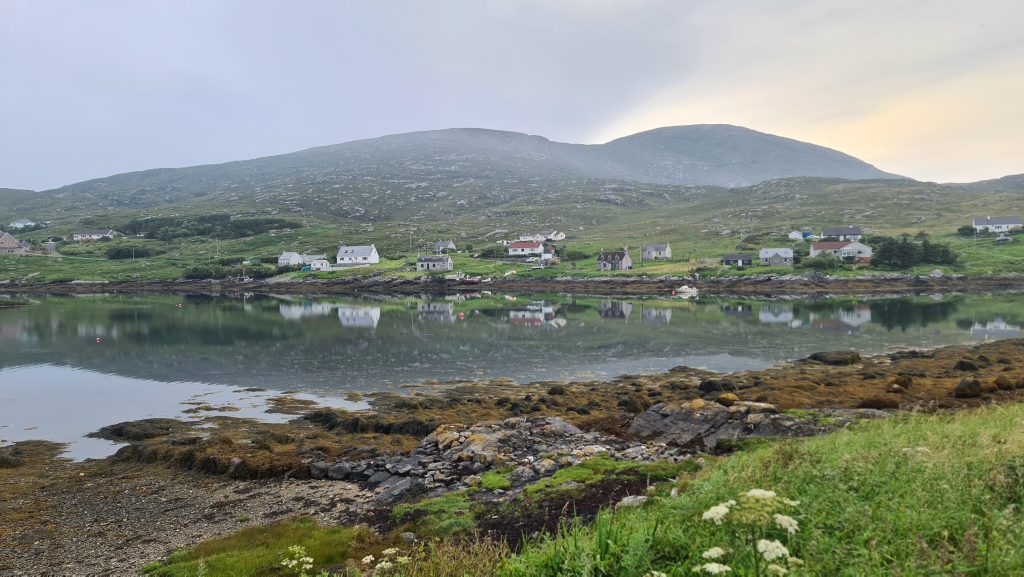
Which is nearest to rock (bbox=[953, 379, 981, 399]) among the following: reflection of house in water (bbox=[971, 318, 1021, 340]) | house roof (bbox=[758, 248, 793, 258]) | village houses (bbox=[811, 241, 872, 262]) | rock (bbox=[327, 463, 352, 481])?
rock (bbox=[327, 463, 352, 481])

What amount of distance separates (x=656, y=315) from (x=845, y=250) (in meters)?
77.2

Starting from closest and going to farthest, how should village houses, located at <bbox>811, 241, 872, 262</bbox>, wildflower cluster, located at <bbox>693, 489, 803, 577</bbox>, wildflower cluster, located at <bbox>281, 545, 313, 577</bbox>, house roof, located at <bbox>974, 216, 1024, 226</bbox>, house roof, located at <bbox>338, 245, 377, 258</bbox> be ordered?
wildflower cluster, located at <bbox>693, 489, 803, 577</bbox> → wildflower cluster, located at <bbox>281, 545, 313, 577</bbox> → village houses, located at <bbox>811, 241, 872, 262</bbox> → house roof, located at <bbox>974, 216, 1024, 226</bbox> → house roof, located at <bbox>338, 245, 377, 258</bbox>

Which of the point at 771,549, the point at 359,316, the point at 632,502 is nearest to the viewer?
the point at 771,549

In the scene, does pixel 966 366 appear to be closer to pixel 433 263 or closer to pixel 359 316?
pixel 359 316

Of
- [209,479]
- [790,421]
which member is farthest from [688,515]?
[209,479]

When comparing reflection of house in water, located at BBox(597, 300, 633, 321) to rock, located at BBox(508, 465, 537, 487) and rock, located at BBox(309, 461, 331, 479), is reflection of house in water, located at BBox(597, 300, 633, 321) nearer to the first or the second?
rock, located at BBox(309, 461, 331, 479)

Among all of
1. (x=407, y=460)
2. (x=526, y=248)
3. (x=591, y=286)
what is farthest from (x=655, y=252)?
(x=407, y=460)

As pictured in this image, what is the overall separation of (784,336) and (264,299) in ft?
350

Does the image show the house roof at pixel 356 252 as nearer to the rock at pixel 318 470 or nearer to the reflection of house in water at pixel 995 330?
the reflection of house in water at pixel 995 330

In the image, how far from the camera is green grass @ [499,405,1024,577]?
18.7 feet

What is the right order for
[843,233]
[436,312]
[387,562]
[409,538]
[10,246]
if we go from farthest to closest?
[10,246] → [843,233] → [436,312] → [409,538] → [387,562]

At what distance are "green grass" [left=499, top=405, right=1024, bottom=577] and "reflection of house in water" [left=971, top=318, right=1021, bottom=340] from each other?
59.1 m

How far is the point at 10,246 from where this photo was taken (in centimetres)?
18688

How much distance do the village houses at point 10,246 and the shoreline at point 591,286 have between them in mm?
50942
